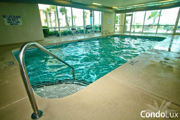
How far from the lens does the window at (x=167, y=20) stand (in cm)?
851

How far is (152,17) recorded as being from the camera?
969cm

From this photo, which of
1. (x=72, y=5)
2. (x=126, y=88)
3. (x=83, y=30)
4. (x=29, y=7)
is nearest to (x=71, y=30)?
(x=83, y=30)

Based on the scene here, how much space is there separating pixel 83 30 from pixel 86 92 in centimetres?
911

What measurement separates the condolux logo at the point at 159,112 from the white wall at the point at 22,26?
7231mm

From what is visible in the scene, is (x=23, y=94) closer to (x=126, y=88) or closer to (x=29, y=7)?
(x=126, y=88)

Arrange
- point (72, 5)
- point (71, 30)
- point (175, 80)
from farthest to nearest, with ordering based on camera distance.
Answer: point (71, 30)
point (72, 5)
point (175, 80)

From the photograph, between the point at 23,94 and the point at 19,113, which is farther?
the point at 23,94

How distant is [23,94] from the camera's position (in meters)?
1.36

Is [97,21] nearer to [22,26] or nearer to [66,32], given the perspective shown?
[66,32]

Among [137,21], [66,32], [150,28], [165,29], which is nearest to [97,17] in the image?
[66,32]

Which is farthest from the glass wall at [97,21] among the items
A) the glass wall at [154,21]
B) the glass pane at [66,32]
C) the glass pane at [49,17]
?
the glass pane at [49,17]

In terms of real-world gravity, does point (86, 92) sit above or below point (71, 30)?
below

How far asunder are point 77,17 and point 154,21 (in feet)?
26.2

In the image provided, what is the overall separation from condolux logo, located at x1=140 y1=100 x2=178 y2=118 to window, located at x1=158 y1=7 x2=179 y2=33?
35.4 feet
